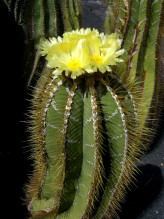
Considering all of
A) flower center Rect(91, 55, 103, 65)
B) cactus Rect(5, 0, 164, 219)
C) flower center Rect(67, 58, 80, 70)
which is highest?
flower center Rect(91, 55, 103, 65)

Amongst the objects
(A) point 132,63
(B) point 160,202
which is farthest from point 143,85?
(B) point 160,202

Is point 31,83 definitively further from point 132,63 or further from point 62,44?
point 62,44

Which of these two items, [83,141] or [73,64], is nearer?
[73,64]

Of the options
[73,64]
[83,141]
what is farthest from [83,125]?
[73,64]

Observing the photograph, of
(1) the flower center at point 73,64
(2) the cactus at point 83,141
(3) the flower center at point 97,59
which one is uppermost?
(3) the flower center at point 97,59

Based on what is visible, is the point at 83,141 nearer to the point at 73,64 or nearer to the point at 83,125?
the point at 83,125

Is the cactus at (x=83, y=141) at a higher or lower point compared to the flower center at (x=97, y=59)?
lower

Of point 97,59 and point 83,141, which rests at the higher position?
point 97,59
